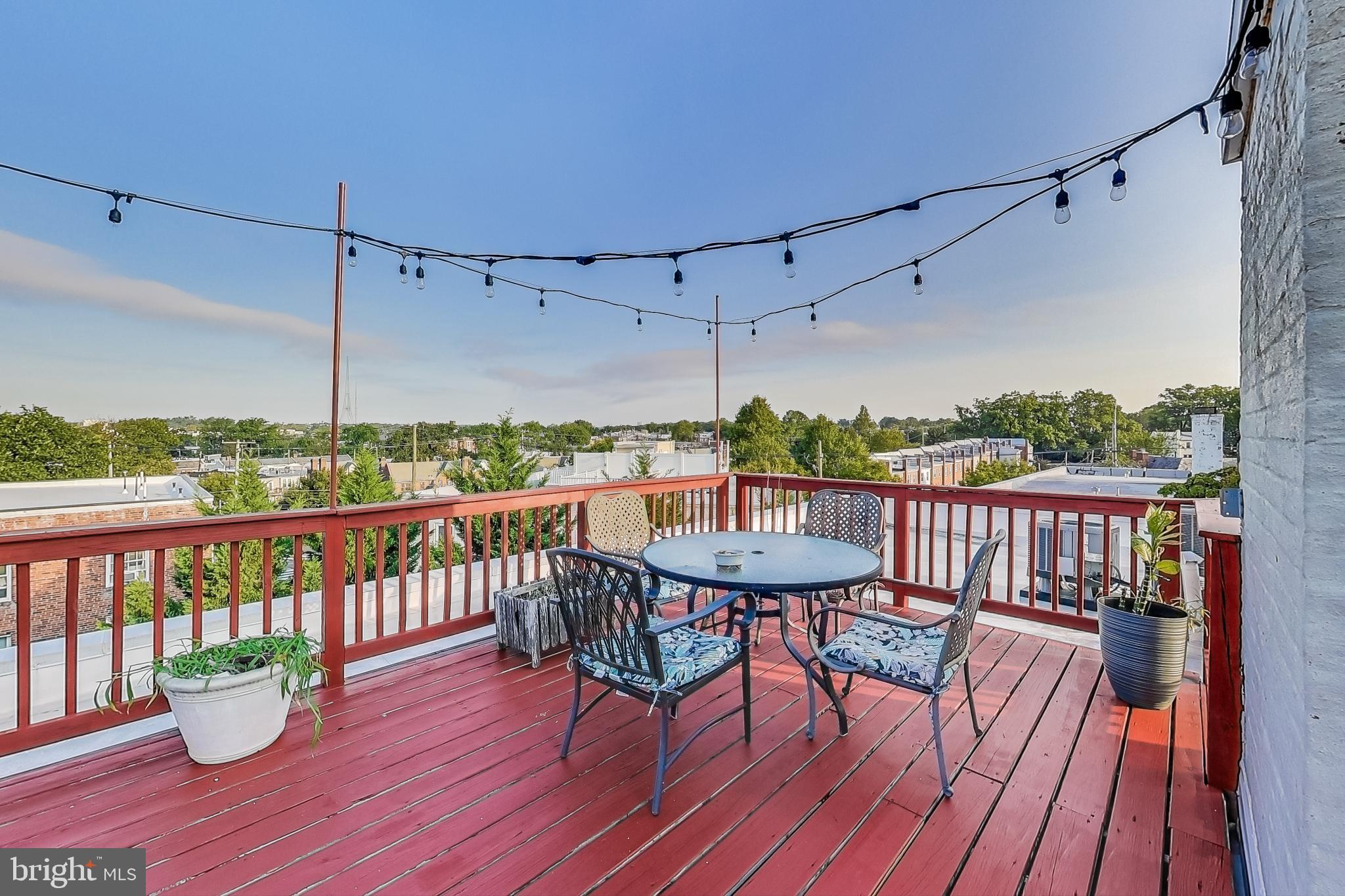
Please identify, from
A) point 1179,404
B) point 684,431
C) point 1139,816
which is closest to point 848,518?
point 1139,816

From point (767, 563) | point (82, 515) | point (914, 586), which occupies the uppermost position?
point (767, 563)

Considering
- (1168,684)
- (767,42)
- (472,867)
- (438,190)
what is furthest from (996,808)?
(438,190)

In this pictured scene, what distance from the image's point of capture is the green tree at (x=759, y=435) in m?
25.8

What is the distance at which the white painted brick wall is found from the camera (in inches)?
35.9

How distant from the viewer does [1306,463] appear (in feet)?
3.13

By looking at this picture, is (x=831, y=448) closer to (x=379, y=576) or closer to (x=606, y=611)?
(x=379, y=576)

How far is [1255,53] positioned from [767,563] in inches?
92.3

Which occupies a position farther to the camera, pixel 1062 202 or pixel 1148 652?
pixel 1148 652

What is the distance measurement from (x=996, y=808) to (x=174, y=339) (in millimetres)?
15141

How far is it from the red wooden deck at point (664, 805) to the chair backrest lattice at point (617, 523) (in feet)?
4.06

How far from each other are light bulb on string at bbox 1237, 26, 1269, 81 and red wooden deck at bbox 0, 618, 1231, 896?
241cm

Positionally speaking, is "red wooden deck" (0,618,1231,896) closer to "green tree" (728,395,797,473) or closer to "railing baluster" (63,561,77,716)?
"railing baluster" (63,561,77,716)

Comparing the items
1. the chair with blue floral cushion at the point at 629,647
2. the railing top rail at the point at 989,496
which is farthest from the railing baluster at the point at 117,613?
the railing top rail at the point at 989,496

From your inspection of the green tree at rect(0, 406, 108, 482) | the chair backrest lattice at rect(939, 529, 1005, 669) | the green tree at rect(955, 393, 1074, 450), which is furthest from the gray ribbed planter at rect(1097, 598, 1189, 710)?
the green tree at rect(0, 406, 108, 482)
